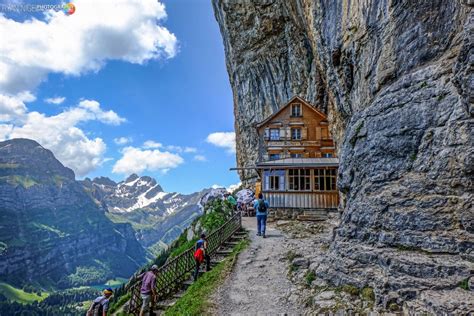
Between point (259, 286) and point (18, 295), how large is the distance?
703 ft

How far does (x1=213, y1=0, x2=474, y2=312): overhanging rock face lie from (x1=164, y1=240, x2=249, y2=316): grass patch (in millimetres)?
4303

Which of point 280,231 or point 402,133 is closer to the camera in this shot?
point 402,133

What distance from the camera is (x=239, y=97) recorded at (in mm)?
52094

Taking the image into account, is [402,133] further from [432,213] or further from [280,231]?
[280,231]

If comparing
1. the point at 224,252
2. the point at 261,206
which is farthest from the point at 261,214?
the point at 224,252

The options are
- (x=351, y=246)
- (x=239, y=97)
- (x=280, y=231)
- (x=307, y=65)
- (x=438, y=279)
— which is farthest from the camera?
(x=239, y=97)

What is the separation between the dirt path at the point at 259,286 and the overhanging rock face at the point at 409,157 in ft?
5.71

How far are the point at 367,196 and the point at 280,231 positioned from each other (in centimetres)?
996

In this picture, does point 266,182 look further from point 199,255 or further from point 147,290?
point 147,290

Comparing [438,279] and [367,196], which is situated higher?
[367,196]

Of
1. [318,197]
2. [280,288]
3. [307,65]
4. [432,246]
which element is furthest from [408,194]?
[307,65]

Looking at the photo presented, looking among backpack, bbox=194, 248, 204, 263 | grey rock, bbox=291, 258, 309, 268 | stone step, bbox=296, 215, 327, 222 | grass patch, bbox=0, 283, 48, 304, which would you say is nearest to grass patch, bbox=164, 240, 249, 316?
backpack, bbox=194, 248, 204, 263

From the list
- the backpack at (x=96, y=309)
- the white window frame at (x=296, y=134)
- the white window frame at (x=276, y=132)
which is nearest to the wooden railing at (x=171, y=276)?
the backpack at (x=96, y=309)

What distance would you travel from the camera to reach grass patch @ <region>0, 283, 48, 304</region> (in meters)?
164
